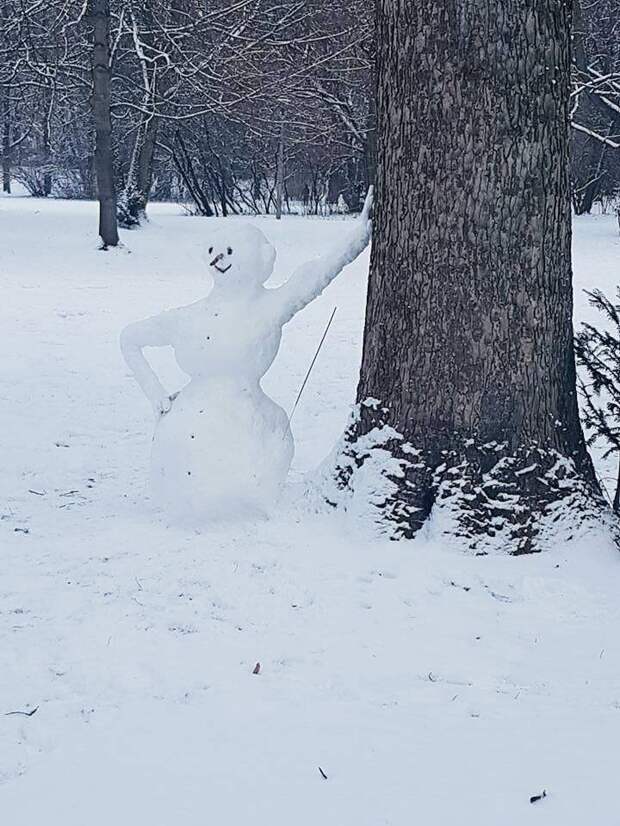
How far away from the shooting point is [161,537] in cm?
407

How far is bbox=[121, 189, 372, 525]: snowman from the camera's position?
165 inches

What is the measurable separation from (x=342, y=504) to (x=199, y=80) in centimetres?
1573

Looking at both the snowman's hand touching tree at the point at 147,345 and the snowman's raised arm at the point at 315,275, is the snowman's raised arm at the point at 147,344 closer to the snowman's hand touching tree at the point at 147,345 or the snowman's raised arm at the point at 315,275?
the snowman's hand touching tree at the point at 147,345

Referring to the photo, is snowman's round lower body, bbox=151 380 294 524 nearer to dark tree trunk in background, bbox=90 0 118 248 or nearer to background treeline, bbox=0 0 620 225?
background treeline, bbox=0 0 620 225

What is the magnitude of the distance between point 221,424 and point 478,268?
1.40 meters

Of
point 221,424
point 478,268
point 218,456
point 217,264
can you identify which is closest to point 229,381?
point 221,424

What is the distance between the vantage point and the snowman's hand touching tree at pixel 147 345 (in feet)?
14.5

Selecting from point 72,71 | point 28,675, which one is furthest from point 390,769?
point 72,71

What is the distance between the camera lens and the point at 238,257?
4.28 m

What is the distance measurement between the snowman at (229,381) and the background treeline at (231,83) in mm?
8117

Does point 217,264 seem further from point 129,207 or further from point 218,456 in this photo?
point 129,207

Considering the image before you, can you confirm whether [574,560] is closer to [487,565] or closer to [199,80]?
[487,565]

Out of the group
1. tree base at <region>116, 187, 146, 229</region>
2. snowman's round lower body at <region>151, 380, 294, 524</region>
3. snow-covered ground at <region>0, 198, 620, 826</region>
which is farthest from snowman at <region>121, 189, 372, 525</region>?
tree base at <region>116, 187, 146, 229</region>

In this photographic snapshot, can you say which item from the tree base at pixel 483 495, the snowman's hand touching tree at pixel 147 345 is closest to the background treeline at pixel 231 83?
the snowman's hand touching tree at pixel 147 345
